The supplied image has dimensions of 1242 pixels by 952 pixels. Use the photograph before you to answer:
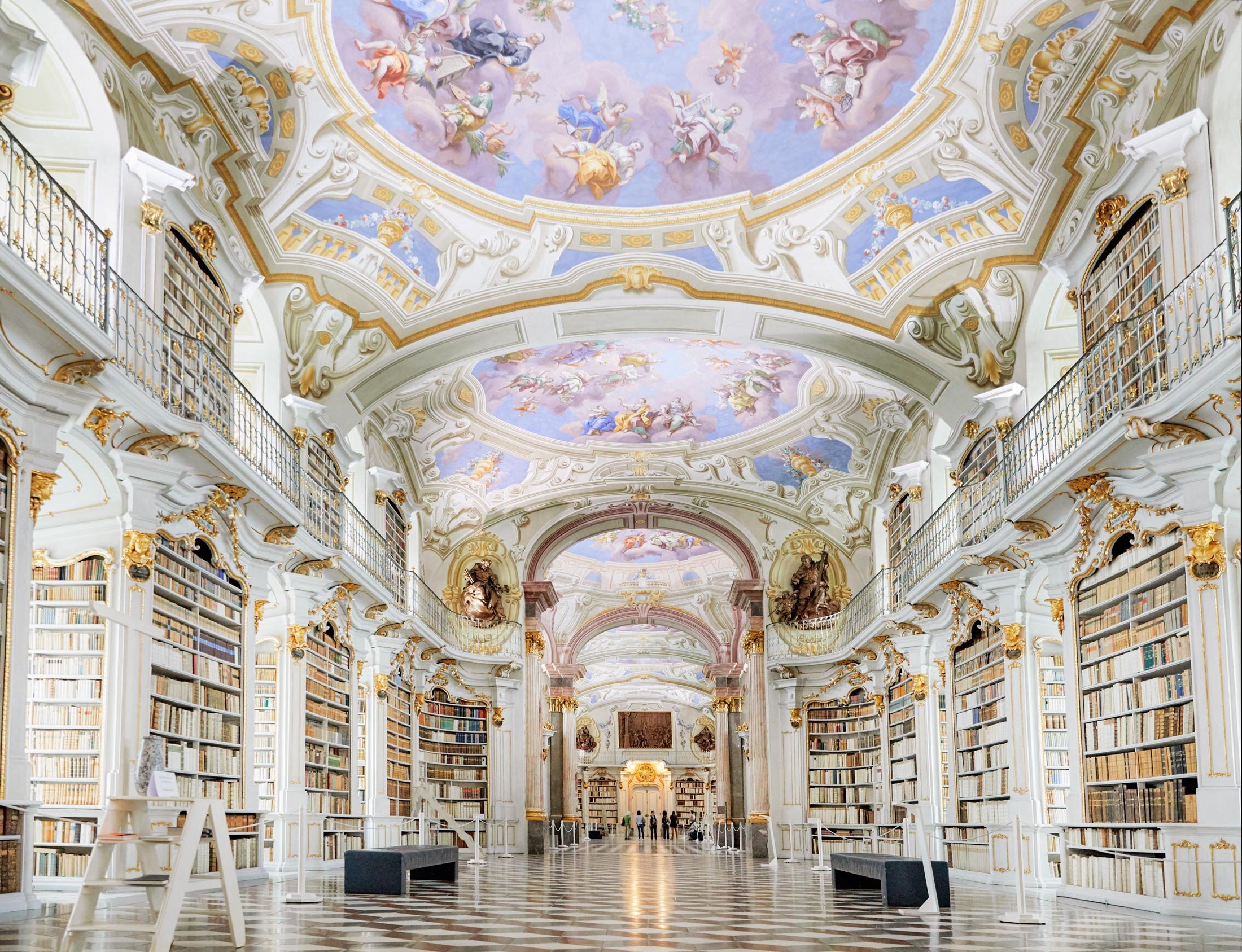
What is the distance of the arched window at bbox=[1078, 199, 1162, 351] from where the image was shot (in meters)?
10.0

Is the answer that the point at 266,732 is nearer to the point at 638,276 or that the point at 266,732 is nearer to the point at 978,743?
the point at 638,276

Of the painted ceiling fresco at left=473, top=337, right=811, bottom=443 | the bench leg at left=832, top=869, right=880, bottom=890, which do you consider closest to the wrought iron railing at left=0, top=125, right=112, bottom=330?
the painted ceiling fresco at left=473, top=337, right=811, bottom=443

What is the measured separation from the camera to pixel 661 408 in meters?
20.2

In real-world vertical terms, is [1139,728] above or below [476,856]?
above

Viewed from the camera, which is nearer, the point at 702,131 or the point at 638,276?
the point at 702,131

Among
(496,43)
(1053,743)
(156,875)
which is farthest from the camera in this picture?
(1053,743)

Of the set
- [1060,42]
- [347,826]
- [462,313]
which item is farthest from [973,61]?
[347,826]

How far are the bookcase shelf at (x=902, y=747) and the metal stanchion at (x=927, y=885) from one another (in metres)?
8.35

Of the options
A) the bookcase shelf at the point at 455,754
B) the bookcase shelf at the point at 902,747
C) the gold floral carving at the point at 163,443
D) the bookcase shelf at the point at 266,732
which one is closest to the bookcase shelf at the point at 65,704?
the gold floral carving at the point at 163,443

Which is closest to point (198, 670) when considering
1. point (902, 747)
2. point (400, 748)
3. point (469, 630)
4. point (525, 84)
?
point (525, 84)

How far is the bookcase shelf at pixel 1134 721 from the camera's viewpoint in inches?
367

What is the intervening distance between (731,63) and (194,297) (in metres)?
5.43

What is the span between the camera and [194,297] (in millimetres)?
11328

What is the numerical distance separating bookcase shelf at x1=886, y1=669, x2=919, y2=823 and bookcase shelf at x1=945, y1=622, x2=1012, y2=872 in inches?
73.5
